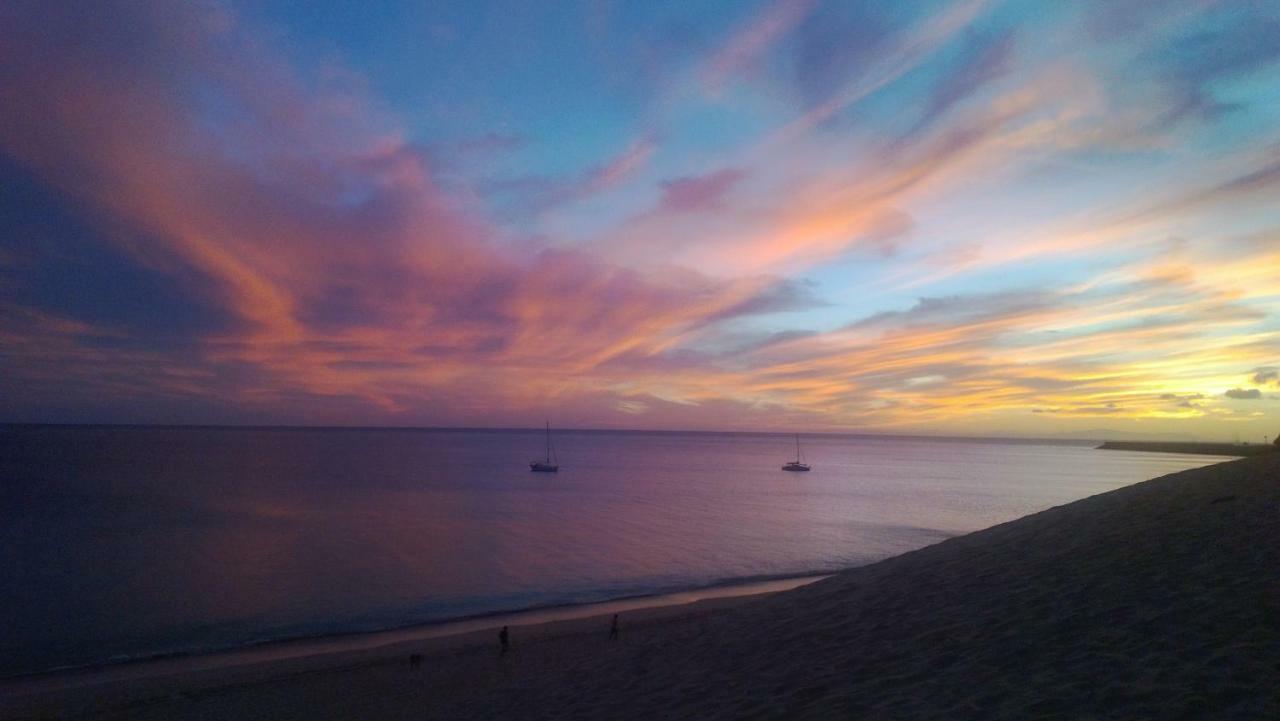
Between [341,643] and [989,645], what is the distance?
21897mm

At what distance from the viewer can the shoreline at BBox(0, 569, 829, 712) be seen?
19422mm

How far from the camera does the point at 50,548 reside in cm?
3959

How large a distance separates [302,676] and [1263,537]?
2209cm

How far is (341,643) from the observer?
2266 cm

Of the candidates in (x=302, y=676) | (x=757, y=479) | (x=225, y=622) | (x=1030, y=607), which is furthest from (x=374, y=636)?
(x=757, y=479)

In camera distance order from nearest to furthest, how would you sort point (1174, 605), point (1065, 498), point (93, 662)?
1. point (1174, 605)
2. point (93, 662)
3. point (1065, 498)

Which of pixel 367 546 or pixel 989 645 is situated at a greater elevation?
pixel 989 645

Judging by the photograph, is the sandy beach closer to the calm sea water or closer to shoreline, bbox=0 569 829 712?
shoreline, bbox=0 569 829 712

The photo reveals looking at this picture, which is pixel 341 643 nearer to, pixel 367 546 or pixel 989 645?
pixel 367 546

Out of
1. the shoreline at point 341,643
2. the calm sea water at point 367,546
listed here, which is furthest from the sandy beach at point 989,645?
the calm sea water at point 367,546

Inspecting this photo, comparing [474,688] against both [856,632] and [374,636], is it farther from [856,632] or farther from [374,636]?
[856,632]

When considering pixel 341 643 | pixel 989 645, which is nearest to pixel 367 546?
pixel 341 643

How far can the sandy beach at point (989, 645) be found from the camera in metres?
6.21

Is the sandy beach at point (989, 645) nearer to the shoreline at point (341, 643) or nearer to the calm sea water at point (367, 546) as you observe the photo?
the shoreline at point (341, 643)
